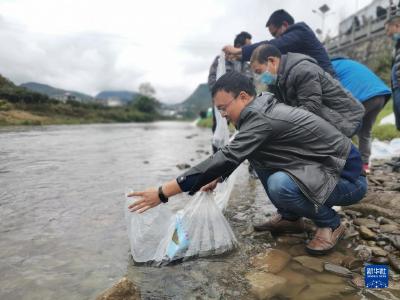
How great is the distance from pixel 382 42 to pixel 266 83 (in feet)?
72.4

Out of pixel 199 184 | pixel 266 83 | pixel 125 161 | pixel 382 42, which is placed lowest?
pixel 125 161

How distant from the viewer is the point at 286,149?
2504 millimetres

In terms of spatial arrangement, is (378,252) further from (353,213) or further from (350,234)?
(353,213)

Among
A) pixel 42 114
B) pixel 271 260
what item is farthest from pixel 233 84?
pixel 42 114

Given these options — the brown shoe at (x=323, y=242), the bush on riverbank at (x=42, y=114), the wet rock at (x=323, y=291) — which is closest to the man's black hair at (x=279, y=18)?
the brown shoe at (x=323, y=242)

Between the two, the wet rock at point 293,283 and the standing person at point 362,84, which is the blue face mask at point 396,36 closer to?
the standing person at point 362,84

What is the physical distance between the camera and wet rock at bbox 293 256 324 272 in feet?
8.18

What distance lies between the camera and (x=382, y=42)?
21609 mm

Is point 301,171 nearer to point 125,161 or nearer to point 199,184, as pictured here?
point 199,184

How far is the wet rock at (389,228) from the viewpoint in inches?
117

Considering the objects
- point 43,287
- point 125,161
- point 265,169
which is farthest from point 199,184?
point 125,161

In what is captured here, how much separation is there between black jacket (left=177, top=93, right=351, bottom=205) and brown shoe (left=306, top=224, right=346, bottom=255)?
1.41 ft

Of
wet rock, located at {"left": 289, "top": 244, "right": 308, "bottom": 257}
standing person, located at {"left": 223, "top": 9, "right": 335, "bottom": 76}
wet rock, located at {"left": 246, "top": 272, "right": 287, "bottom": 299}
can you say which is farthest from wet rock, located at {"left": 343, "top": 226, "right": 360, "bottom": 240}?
standing person, located at {"left": 223, "top": 9, "right": 335, "bottom": 76}

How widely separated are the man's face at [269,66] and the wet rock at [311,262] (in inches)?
62.4
